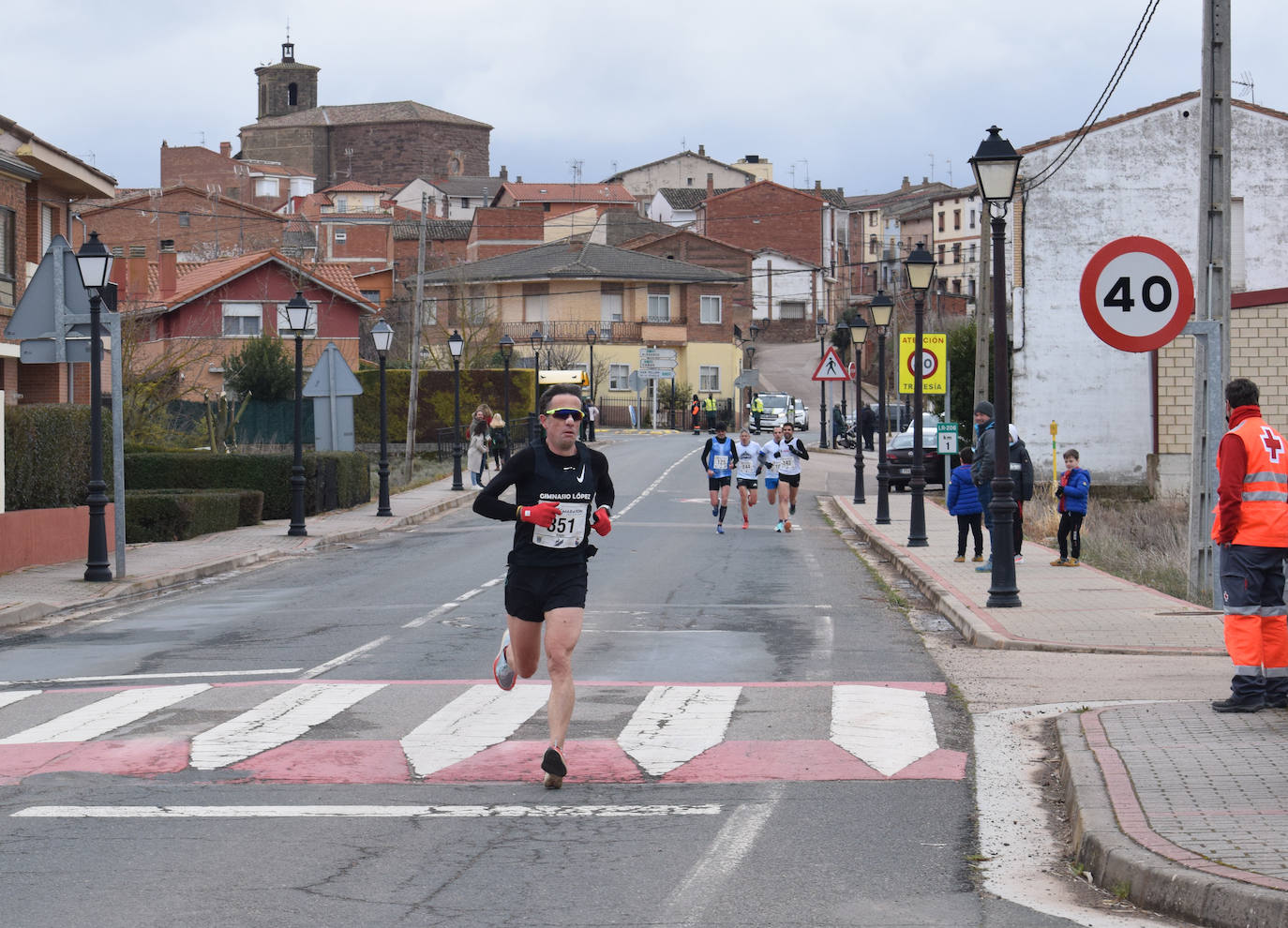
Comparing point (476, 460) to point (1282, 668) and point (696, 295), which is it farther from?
point (696, 295)

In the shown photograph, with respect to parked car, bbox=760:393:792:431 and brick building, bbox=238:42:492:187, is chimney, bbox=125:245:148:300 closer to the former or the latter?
parked car, bbox=760:393:792:431

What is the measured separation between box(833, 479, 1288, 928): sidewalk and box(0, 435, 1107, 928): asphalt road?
0.52 m

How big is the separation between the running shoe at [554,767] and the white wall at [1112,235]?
30.7 m

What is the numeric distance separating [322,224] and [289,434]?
56.0 metres

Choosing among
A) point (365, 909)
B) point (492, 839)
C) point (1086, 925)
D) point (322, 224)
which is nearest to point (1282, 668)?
point (1086, 925)

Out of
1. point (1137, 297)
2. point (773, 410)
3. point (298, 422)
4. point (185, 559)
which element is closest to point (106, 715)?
point (1137, 297)

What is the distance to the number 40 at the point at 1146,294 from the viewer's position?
1249 cm

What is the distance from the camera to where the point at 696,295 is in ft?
274

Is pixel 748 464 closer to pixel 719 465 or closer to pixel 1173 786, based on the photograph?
pixel 719 465

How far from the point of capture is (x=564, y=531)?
313 inches

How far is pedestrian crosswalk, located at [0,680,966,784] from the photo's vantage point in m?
8.23

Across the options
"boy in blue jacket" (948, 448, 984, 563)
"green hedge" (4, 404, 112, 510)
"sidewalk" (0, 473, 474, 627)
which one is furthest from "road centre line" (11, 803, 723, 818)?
"green hedge" (4, 404, 112, 510)

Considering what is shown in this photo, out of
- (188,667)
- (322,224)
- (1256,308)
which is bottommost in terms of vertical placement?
(188,667)

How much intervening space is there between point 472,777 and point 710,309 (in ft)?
253
